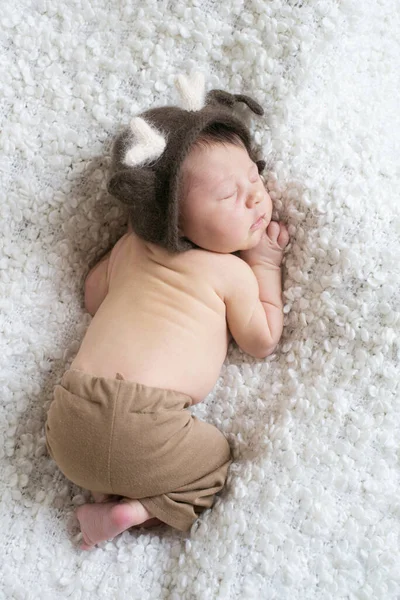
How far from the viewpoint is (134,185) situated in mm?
1246

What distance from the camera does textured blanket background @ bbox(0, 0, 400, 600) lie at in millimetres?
1195

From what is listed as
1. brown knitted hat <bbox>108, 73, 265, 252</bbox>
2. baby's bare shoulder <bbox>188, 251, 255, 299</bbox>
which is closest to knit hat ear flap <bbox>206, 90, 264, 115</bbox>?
brown knitted hat <bbox>108, 73, 265, 252</bbox>

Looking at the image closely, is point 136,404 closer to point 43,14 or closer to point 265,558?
point 265,558

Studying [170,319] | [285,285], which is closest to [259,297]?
[285,285]

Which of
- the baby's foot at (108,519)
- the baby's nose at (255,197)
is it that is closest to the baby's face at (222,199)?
the baby's nose at (255,197)

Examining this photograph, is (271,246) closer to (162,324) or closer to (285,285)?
(285,285)

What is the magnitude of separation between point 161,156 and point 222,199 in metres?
0.14

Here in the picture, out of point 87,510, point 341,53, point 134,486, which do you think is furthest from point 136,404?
point 341,53

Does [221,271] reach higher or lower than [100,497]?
higher

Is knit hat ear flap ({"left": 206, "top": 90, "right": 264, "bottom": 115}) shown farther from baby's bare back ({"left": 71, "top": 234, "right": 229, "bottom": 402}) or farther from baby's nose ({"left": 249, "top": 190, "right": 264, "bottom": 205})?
baby's bare back ({"left": 71, "top": 234, "right": 229, "bottom": 402})

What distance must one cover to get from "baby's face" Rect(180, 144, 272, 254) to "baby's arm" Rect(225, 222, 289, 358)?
50 millimetres

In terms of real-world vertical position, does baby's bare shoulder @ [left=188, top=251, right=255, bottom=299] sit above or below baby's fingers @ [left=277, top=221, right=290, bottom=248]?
below

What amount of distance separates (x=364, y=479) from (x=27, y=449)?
66 cm

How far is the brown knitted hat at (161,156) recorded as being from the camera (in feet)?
4.02
